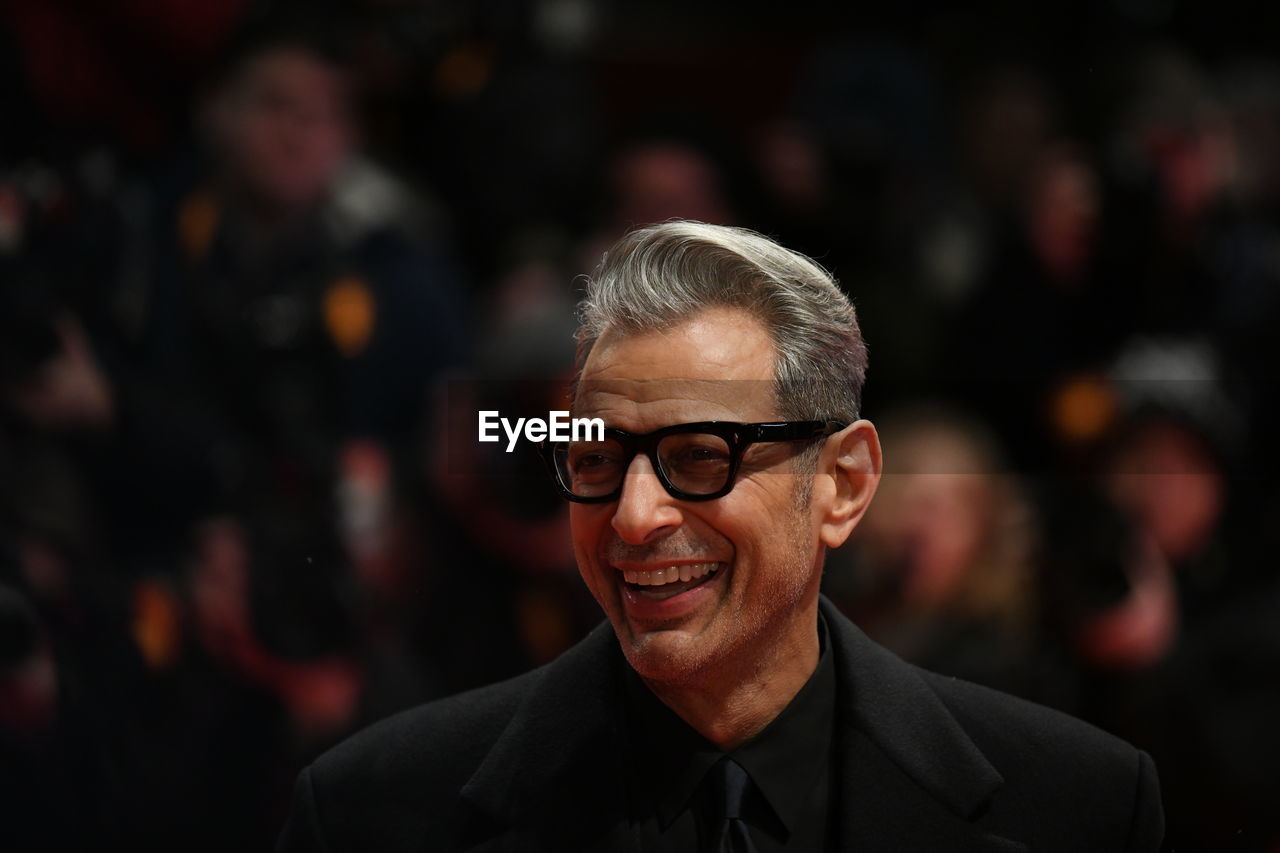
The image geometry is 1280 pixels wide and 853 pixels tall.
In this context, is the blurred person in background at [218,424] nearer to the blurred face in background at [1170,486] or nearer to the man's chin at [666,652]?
the man's chin at [666,652]

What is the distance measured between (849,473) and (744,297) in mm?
188

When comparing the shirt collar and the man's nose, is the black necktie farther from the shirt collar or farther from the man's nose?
the man's nose

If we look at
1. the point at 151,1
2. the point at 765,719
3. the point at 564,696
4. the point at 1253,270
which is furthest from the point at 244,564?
the point at 1253,270

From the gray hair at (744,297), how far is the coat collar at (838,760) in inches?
10.4

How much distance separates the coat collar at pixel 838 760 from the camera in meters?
1.52

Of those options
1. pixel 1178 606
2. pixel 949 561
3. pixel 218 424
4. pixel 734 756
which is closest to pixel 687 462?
pixel 734 756

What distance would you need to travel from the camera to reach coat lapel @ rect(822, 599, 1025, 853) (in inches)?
59.4

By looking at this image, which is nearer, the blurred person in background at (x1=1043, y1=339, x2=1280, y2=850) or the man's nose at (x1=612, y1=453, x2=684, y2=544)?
the man's nose at (x1=612, y1=453, x2=684, y2=544)

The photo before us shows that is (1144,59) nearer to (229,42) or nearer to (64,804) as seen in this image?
(229,42)

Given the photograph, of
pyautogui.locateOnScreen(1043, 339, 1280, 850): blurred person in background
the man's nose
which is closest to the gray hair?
the man's nose

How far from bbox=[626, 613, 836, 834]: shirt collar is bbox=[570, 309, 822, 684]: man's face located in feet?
0.34

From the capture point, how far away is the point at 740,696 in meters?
1.52

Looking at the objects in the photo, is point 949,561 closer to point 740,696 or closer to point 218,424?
point 740,696

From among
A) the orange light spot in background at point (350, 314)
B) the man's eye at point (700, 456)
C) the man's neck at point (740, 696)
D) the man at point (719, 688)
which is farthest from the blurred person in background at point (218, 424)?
the man's eye at point (700, 456)
